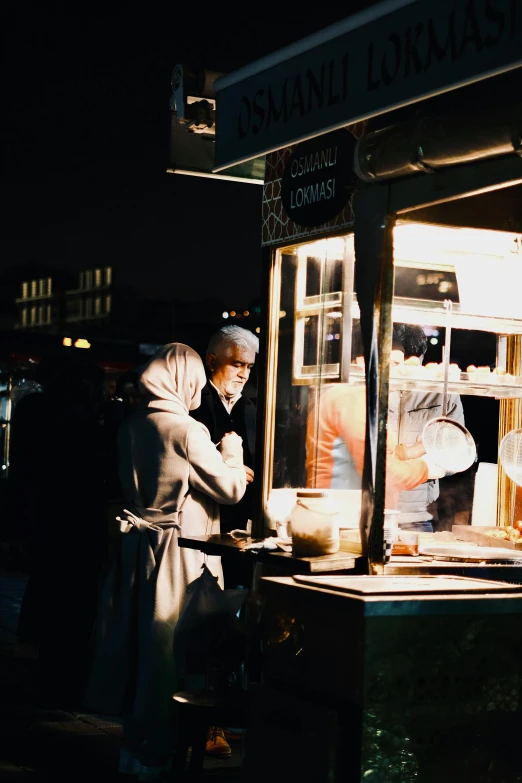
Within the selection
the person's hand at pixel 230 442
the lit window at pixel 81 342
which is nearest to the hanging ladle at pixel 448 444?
the person's hand at pixel 230 442

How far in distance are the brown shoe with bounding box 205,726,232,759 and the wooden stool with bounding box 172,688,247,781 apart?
1.17 metres

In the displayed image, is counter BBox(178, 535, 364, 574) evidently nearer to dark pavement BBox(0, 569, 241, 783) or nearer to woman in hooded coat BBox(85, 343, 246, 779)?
woman in hooded coat BBox(85, 343, 246, 779)

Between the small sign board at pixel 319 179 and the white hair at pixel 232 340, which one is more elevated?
the small sign board at pixel 319 179

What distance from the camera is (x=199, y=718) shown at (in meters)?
4.48

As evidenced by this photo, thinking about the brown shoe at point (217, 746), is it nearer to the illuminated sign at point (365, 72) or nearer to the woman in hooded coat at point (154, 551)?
the woman in hooded coat at point (154, 551)

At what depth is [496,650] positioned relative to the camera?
3719 millimetres

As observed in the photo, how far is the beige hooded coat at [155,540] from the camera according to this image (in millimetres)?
5328

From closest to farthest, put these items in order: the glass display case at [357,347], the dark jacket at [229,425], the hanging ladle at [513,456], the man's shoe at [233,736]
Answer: the glass display case at [357,347] → the hanging ladle at [513,456] → the man's shoe at [233,736] → the dark jacket at [229,425]

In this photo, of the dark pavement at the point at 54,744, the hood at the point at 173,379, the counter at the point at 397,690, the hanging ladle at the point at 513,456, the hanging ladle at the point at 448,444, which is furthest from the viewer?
the hood at the point at 173,379

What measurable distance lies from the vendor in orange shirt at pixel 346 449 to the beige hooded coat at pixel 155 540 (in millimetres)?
765

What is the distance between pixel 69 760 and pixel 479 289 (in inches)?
122

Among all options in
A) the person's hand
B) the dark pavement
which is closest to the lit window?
the dark pavement

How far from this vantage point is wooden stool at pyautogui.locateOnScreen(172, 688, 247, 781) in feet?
14.6

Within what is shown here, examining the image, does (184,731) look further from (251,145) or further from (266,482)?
(251,145)
